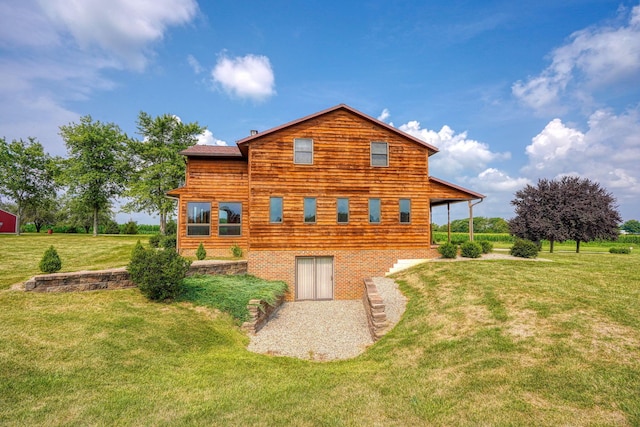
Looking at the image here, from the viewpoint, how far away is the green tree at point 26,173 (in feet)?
128

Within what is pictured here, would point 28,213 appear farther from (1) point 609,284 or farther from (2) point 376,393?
(1) point 609,284

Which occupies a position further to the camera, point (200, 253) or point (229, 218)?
point (229, 218)

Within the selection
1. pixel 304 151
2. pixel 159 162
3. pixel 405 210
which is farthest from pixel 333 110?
pixel 159 162

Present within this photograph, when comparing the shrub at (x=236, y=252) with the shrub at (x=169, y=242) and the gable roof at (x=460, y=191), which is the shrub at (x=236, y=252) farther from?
the gable roof at (x=460, y=191)

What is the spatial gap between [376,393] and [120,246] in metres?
28.1

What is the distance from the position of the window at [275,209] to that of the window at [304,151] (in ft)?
7.84

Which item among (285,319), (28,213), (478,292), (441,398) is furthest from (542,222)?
(28,213)

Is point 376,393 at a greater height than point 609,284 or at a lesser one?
lesser

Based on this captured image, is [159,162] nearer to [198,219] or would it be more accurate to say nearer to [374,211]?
[198,219]

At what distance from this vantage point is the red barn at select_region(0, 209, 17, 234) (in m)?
41.5

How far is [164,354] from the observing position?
26.7 feet

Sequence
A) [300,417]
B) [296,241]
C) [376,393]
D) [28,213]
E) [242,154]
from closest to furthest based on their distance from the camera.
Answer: [300,417]
[376,393]
[296,241]
[242,154]
[28,213]

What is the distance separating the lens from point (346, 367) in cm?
842

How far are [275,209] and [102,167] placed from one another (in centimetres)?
3473
